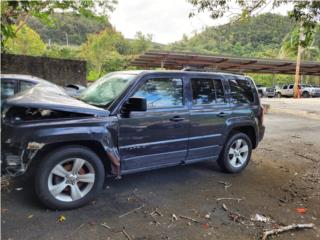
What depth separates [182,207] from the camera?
4.04 metres

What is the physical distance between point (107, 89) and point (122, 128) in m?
0.82

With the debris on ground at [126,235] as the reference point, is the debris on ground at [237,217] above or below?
below

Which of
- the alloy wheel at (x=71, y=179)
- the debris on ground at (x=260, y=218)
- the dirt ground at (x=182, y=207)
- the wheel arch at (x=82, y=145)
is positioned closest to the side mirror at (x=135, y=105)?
the wheel arch at (x=82, y=145)

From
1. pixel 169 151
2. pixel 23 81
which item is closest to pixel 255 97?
pixel 169 151

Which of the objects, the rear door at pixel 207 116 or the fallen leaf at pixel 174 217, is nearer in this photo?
the fallen leaf at pixel 174 217

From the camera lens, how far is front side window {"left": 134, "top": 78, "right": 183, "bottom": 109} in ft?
14.4

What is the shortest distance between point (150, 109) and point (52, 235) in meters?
2.01

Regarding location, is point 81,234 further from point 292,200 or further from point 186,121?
point 292,200

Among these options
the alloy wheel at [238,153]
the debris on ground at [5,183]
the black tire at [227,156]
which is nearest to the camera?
the debris on ground at [5,183]

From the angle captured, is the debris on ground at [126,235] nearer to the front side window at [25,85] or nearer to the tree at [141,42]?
the front side window at [25,85]

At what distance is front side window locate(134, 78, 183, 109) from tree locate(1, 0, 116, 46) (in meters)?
1.69

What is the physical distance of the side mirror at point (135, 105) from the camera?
157 inches

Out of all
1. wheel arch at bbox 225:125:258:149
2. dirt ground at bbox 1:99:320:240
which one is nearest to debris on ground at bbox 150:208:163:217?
dirt ground at bbox 1:99:320:240

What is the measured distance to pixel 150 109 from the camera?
14.3 ft
